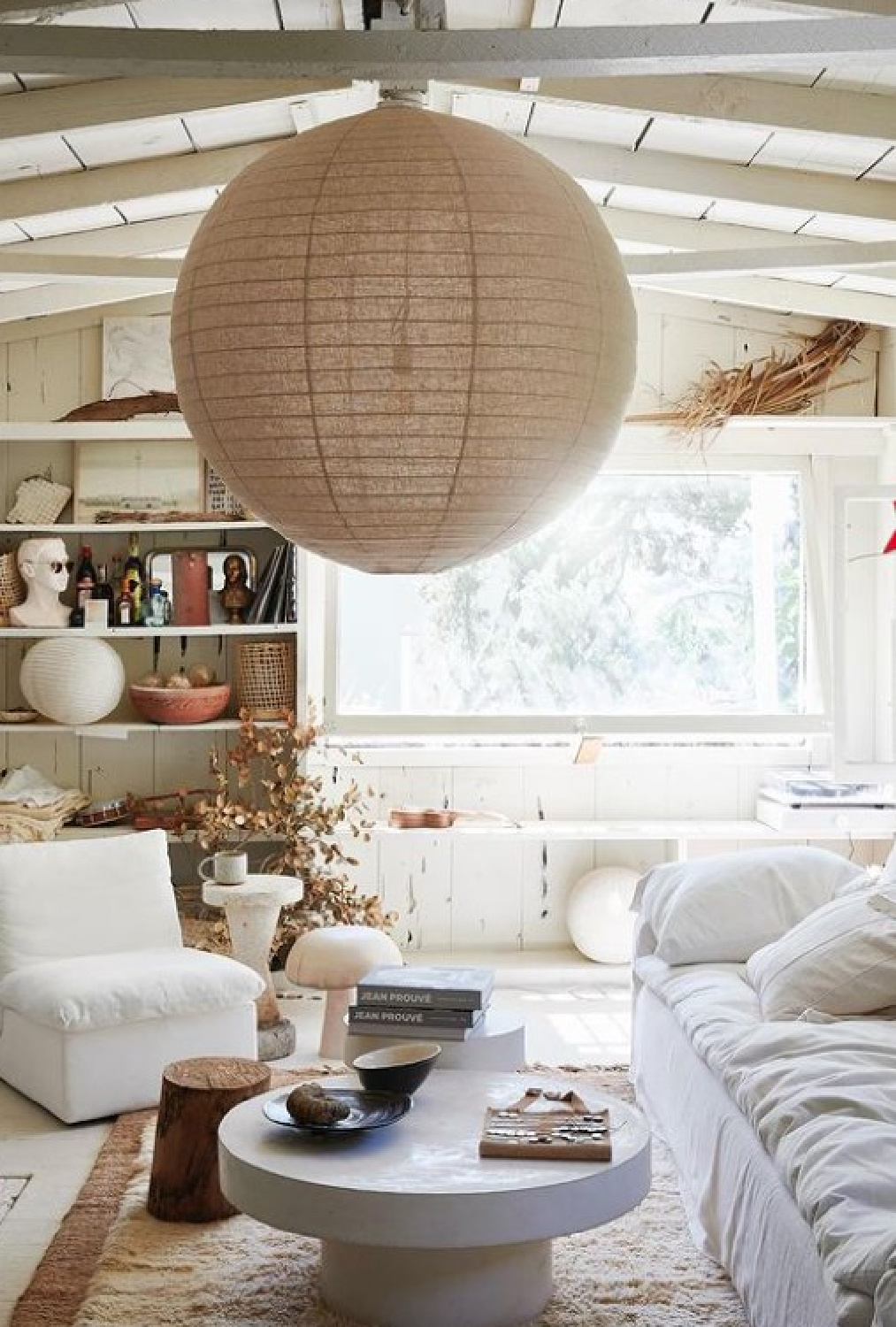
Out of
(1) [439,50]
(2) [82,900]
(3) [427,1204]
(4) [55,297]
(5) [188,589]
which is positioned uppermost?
(4) [55,297]

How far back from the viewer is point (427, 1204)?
10.2 ft

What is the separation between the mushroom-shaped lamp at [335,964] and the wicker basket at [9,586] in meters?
1.91

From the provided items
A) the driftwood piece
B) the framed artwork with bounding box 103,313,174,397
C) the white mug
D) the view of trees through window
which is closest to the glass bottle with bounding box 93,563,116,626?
the driftwood piece

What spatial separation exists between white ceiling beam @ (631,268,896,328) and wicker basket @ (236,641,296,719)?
197cm

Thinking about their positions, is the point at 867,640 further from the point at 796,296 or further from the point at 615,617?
the point at 796,296

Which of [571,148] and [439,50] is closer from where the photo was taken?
[439,50]

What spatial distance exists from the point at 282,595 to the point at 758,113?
2889 millimetres

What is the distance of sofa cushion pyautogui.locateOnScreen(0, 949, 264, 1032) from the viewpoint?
15.7 ft

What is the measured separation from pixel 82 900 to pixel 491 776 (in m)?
2.03

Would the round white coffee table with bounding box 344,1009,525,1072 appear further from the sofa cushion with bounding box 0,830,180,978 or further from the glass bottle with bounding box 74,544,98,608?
the glass bottle with bounding box 74,544,98,608

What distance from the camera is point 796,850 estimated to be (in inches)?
193

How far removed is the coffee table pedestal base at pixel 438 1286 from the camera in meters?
3.35

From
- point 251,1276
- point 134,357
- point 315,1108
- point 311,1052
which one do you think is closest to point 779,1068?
point 315,1108

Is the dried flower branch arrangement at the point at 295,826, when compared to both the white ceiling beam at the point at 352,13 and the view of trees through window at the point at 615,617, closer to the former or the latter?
the view of trees through window at the point at 615,617
